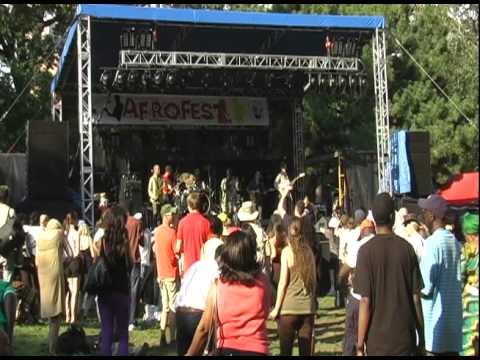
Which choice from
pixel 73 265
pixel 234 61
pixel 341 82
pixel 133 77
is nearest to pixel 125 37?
pixel 133 77

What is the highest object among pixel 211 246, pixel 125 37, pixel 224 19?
pixel 224 19

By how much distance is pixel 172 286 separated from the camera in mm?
8469

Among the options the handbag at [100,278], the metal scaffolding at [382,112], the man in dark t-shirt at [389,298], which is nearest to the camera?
the man in dark t-shirt at [389,298]

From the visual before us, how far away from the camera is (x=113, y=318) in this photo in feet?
21.2

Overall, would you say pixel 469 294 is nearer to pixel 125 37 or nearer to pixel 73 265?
pixel 73 265

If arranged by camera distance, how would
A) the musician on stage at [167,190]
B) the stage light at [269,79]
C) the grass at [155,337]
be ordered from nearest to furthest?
the grass at [155,337]
the musician on stage at [167,190]
the stage light at [269,79]

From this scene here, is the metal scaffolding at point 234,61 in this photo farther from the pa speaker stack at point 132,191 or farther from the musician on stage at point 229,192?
the musician on stage at point 229,192

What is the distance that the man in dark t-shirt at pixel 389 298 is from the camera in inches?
165

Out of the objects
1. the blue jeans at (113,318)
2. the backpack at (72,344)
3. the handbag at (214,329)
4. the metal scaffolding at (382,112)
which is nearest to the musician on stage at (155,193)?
the metal scaffolding at (382,112)

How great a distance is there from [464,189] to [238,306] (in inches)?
61.0

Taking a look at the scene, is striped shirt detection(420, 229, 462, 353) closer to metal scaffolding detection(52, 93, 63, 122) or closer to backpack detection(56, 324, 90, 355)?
backpack detection(56, 324, 90, 355)

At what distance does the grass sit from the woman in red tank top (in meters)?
3.96

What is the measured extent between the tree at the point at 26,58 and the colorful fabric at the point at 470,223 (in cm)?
2187

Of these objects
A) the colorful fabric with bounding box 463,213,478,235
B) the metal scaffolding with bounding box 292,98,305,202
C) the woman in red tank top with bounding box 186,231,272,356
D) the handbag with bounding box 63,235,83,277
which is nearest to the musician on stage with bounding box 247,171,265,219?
the metal scaffolding with bounding box 292,98,305,202
